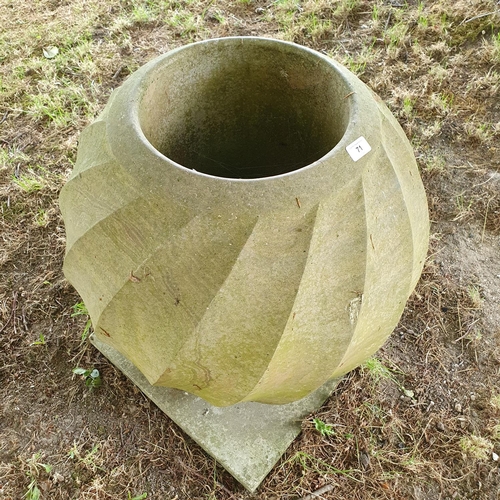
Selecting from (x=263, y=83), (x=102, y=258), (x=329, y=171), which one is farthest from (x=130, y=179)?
(x=263, y=83)

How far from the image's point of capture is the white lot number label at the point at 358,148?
127 cm

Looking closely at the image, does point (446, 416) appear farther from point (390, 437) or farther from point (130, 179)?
point (130, 179)

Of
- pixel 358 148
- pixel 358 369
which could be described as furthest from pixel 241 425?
pixel 358 148

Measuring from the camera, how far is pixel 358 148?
1.28 m

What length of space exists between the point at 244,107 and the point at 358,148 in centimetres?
69

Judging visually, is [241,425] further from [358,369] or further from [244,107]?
[244,107]

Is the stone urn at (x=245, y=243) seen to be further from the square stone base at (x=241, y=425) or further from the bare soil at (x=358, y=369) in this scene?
the bare soil at (x=358, y=369)

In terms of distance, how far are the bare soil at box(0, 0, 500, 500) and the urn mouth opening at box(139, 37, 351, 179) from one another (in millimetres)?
932

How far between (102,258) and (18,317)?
1177 millimetres

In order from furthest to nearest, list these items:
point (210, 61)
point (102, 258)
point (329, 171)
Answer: point (210, 61), point (102, 258), point (329, 171)

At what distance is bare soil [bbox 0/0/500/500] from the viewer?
1900 millimetres

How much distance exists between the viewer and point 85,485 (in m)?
1.86

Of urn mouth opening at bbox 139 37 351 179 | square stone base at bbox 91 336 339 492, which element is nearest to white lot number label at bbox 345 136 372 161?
urn mouth opening at bbox 139 37 351 179

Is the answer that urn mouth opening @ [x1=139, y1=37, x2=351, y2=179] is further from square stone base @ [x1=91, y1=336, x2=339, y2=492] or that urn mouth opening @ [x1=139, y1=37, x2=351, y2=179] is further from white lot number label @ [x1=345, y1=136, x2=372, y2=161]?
square stone base @ [x1=91, y1=336, x2=339, y2=492]
